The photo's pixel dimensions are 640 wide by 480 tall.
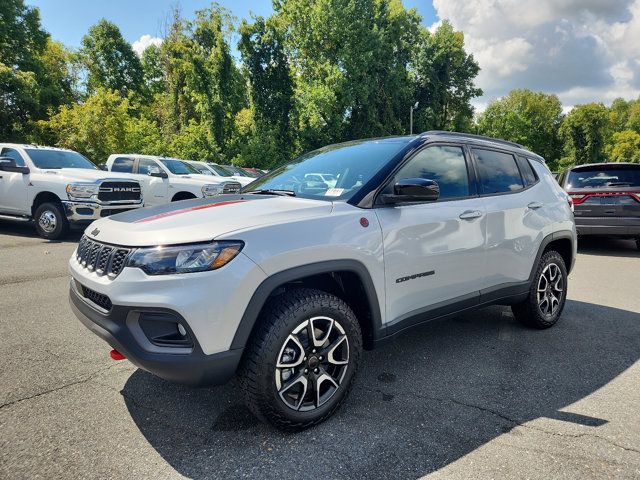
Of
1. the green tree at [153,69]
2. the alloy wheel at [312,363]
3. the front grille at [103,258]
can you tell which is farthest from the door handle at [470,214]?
the green tree at [153,69]

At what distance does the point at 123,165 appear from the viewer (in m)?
11.9

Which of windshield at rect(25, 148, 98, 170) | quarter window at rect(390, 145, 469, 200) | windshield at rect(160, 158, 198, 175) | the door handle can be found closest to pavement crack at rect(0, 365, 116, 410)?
quarter window at rect(390, 145, 469, 200)

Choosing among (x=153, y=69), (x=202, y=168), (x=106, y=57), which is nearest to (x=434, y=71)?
(x=153, y=69)

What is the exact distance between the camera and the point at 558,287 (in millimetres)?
4246

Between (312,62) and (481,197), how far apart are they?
32.4m

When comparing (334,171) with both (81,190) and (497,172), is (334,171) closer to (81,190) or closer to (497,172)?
(497,172)

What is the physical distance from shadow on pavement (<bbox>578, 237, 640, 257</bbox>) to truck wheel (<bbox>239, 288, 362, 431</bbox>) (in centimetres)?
799

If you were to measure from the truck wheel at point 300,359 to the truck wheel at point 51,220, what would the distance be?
26.0ft

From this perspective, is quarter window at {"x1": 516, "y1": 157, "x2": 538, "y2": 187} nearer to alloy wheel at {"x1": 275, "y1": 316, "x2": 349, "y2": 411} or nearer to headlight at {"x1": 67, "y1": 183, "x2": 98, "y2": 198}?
alloy wheel at {"x1": 275, "y1": 316, "x2": 349, "y2": 411}

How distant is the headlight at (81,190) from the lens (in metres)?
8.40

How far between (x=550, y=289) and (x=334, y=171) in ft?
8.17

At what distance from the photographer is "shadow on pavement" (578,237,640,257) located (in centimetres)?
866

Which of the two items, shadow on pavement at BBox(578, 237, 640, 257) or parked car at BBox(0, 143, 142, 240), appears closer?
parked car at BBox(0, 143, 142, 240)

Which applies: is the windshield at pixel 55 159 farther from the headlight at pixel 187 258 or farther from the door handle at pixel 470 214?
the door handle at pixel 470 214
